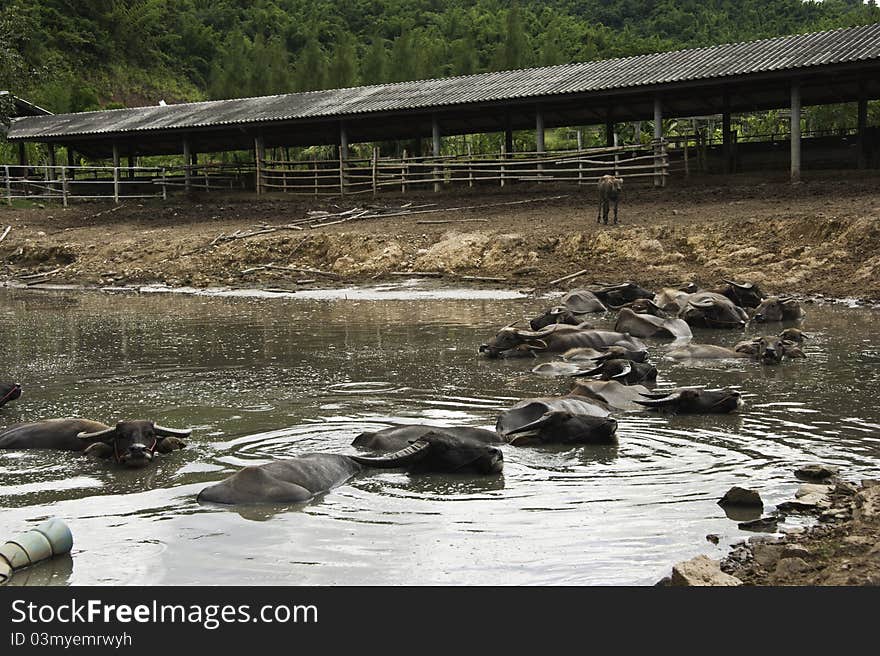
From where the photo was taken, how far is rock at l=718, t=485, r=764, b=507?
6.16 m

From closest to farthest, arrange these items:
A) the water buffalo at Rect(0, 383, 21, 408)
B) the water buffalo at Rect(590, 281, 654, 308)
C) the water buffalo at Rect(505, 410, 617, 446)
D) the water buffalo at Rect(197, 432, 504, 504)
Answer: the water buffalo at Rect(197, 432, 504, 504) → the water buffalo at Rect(505, 410, 617, 446) → the water buffalo at Rect(0, 383, 21, 408) → the water buffalo at Rect(590, 281, 654, 308)

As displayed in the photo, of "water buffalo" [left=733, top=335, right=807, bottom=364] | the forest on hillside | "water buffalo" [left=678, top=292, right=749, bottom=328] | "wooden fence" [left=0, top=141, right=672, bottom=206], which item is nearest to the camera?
"water buffalo" [left=733, top=335, right=807, bottom=364]

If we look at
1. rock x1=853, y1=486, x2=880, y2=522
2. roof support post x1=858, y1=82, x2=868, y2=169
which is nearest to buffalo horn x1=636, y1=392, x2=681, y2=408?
rock x1=853, y1=486, x2=880, y2=522

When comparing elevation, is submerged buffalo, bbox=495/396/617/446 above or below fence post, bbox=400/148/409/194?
below

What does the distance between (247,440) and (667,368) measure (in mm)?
4972

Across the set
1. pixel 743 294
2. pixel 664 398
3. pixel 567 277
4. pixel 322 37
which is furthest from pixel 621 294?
pixel 322 37

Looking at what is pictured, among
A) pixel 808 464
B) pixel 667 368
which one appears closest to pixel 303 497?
pixel 808 464

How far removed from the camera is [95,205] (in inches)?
1332

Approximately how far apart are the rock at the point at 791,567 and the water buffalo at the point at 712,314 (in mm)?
9737

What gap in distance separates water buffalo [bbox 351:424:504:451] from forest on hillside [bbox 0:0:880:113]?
41.2m

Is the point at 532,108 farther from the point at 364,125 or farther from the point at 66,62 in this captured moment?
the point at 66,62

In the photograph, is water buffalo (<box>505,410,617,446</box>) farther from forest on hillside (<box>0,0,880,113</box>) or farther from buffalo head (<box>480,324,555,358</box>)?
forest on hillside (<box>0,0,880,113</box>)

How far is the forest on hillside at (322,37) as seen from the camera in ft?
174
